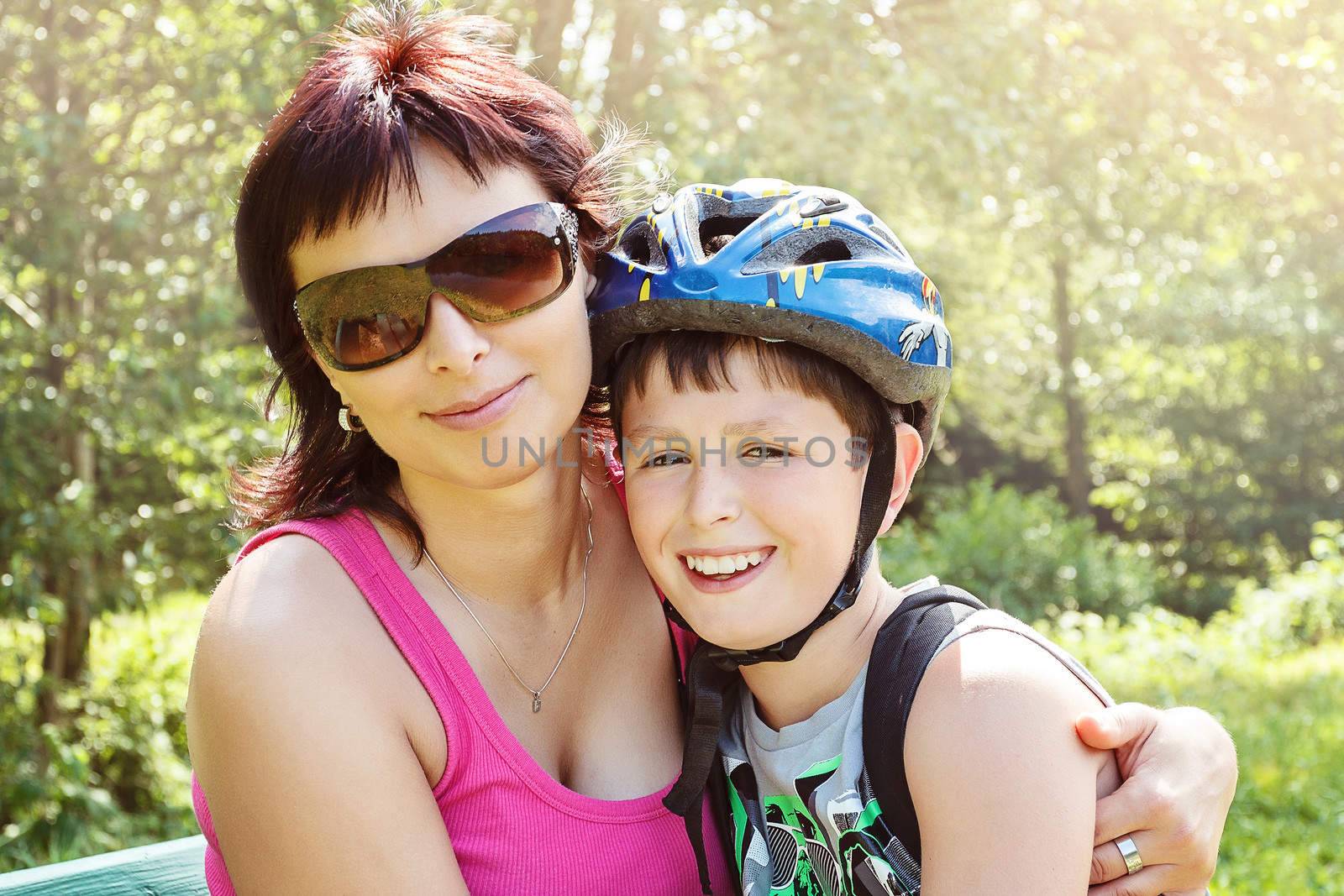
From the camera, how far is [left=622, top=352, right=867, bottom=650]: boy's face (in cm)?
223

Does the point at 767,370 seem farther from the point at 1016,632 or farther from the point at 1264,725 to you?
the point at 1264,725

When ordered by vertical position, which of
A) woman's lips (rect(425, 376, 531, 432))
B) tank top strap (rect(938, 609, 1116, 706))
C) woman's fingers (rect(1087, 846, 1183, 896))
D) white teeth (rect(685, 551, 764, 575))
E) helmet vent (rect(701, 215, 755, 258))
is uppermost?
helmet vent (rect(701, 215, 755, 258))

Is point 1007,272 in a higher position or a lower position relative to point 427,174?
lower

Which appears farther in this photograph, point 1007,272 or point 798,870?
point 1007,272

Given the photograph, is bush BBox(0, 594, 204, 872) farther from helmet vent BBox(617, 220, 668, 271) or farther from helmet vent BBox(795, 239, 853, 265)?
helmet vent BBox(795, 239, 853, 265)

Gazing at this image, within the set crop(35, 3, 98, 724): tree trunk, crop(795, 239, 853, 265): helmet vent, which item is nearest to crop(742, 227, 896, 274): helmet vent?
crop(795, 239, 853, 265): helmet vent

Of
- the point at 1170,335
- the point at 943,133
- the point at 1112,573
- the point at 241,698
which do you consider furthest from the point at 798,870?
the point at 1170,335

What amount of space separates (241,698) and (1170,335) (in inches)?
760

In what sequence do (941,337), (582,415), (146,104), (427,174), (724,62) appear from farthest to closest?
1. (724,62)
2. (146,104)
3. (582,415)
4. (941,337)
5. (427,174)

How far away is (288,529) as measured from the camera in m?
2.34

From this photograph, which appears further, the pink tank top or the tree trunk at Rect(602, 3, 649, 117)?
the tree trunk at Rect(602, 3, 649, 117)

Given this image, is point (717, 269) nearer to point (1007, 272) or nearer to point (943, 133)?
point (943, 133)

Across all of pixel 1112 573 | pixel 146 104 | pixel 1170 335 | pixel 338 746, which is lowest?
pixel 1112 573

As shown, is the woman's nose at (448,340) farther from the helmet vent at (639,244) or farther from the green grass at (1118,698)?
the green grass at (1118,698)
